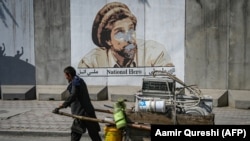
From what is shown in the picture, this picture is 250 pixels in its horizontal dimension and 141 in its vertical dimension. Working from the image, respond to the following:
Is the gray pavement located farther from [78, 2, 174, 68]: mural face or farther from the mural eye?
the mural eye

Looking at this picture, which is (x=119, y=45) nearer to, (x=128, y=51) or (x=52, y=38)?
(x=128, y=51)

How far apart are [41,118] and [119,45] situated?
516 centimetres

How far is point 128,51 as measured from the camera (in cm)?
1556

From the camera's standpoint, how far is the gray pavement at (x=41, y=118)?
1022 cm

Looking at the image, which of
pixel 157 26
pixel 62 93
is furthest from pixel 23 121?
pixel 157 26

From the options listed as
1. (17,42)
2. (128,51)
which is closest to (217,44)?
(128,51)

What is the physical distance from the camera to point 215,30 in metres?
14.5

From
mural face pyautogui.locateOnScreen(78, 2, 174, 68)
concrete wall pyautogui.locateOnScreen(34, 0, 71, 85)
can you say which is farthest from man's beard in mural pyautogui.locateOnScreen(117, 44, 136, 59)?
concrete wall pyautogui.locateOnScreen(34, 0, 71, 85)

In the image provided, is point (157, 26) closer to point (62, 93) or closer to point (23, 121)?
point (62, 93)

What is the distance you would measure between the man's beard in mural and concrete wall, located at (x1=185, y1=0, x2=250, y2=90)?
7.04 feet

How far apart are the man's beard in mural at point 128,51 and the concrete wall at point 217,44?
2147 millimetres

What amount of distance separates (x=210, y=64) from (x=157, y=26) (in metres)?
2.56

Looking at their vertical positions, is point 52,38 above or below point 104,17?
below

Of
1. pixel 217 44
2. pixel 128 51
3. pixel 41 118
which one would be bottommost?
pixel 41 118
